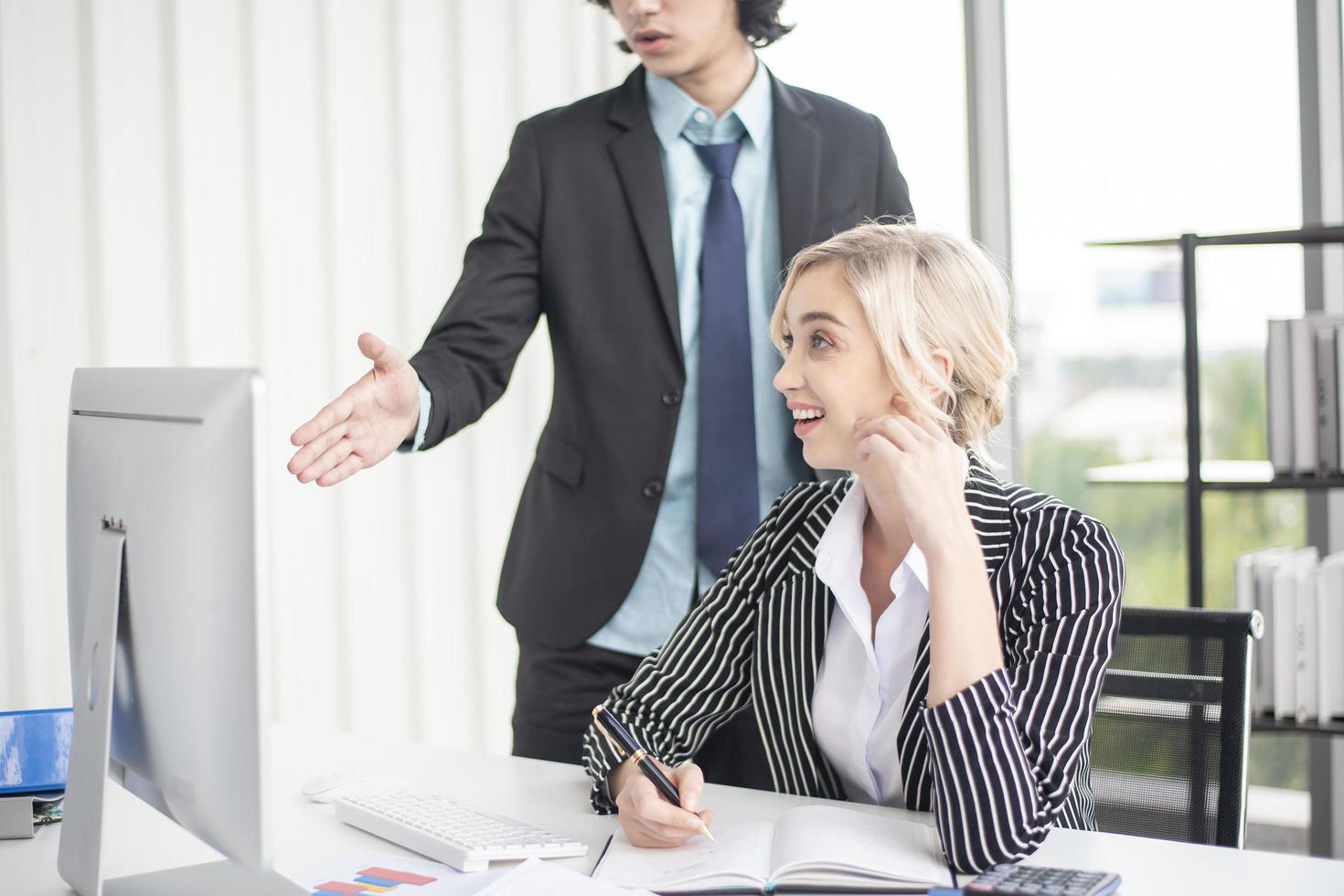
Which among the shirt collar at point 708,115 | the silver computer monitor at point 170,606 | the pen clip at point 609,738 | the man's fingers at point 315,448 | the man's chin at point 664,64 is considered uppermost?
the man's chin at point 664,64

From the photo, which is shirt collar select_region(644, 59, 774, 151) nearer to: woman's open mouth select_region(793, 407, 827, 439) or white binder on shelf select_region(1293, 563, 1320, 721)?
woman's open mouth select_region(793, 407, 827, 439)

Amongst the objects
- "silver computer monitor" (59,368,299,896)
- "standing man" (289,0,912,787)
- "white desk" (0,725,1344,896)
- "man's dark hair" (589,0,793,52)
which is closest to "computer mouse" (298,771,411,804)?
"white desk" (0,725,1344,896)

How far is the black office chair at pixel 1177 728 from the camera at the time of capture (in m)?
1.46

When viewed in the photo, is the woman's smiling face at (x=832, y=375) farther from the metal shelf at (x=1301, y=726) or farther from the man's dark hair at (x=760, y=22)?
the metal shelf at (x=1301, y=726)

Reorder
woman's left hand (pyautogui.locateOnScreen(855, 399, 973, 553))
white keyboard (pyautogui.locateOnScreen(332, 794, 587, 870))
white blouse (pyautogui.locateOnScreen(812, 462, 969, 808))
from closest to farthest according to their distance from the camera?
1. white keyboard (pyautogui.locateOnScreen(332, 794, 587, 870))
2. woman's left hand (pyautogui.locateOnScreen(855, 399, 973, 553))
3. white blouse (pyautogui.locateOnScreen(812, 462, 969, 808))

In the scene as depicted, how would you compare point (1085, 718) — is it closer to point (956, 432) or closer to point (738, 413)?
point (956, 432)

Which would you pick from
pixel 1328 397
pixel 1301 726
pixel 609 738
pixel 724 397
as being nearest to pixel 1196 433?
pixel 1328 397

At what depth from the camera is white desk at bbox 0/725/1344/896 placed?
1.14 meters

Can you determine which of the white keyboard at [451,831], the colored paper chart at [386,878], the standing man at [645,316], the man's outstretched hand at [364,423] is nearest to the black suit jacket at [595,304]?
the standing man at [645,316]

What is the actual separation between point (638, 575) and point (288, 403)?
1180 millimetres

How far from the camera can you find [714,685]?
1.58m

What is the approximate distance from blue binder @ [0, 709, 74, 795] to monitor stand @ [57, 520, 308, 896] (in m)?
0.20

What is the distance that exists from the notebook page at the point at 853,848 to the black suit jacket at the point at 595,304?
2.56 feet

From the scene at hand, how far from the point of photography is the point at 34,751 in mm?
1428
